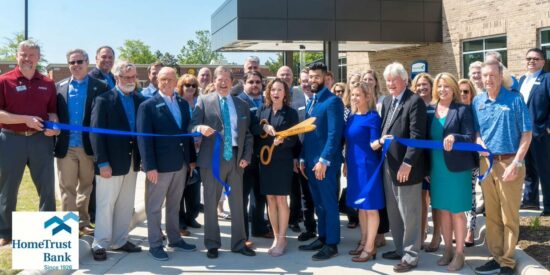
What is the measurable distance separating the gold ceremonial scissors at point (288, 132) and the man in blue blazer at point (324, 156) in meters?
0.16

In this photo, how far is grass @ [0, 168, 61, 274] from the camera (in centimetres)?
513

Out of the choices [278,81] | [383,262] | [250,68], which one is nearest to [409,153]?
[383,262]

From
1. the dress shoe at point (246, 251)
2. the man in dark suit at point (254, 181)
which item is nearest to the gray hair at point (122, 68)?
the man in dark suit at point (254, 181)

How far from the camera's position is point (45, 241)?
518cm

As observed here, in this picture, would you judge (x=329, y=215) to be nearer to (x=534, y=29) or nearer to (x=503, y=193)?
(x=503, y=193)

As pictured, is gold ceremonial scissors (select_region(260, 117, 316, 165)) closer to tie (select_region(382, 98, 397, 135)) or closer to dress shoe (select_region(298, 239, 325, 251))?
tie (select_region(382, 98, 397, 135))

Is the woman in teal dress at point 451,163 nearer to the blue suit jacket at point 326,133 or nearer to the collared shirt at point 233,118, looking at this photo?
the blue suit jacket at point 326,133

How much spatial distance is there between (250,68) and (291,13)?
15544 millimetres

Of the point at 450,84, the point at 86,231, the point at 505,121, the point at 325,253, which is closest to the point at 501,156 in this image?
the point at 505,121

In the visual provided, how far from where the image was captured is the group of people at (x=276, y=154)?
17.3 ft

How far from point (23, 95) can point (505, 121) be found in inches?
203

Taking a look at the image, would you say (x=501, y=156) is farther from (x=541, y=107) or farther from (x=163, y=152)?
(x=163, y=152)

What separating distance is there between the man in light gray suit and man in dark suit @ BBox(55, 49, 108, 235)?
1363 millimetres

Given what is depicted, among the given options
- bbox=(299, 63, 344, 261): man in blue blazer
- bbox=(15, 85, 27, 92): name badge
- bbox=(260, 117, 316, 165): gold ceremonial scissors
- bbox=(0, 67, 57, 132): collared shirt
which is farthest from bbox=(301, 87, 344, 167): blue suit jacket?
bbox=(15, 85, 27, 92): name badge
